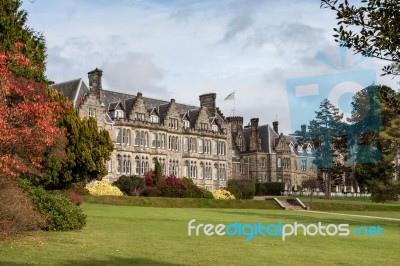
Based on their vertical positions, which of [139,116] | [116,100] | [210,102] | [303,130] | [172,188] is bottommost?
[172,188]

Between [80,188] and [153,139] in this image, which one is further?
[153,139]

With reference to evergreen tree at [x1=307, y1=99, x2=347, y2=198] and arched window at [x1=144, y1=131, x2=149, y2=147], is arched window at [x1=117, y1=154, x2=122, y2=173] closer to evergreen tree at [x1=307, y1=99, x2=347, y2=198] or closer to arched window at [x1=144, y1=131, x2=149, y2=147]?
arched window at [x1=144, y1=131, x2=149, y2=147]

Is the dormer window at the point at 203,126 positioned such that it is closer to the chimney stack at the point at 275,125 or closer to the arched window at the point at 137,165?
the arched window at the point at 137,165

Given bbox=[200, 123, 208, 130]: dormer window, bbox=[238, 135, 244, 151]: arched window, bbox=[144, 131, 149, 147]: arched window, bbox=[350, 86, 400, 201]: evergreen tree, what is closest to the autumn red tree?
bbox=[350, 86, 400, 201]: evergreen tree

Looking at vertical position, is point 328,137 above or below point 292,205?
above

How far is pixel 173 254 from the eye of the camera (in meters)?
14.8

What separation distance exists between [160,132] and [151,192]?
11.9 metres

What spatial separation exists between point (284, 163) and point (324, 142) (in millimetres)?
22964

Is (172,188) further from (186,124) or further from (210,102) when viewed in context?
(210,102)

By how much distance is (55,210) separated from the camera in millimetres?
19625

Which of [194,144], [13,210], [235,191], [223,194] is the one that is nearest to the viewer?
[13,210]

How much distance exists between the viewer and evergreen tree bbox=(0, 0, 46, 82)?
20.0m

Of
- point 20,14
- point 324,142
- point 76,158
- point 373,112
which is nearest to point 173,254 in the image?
point 20,14

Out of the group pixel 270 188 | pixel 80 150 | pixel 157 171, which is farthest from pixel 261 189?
pixel 80 150
